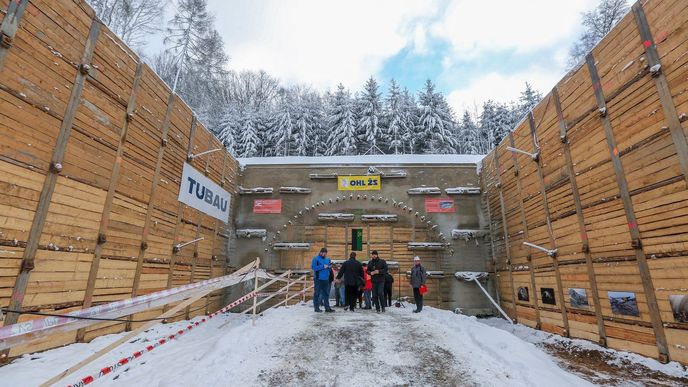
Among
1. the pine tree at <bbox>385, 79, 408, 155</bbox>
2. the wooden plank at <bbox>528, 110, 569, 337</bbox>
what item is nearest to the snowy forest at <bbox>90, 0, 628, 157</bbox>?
the pine tree at <bbox>385, 79, 408, 155</bbox>

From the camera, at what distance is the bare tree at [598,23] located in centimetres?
2352

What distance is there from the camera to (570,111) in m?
8.70

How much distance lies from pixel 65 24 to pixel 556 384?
35.0 feet

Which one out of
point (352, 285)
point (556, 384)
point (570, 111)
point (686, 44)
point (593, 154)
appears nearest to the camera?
point (556, 384)

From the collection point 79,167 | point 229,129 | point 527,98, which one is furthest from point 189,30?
point 527,98

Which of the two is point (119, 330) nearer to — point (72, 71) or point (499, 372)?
point (72, 71)

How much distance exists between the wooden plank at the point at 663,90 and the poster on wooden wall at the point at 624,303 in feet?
9.02

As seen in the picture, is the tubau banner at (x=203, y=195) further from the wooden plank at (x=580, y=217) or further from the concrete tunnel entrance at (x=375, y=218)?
the wooden plank at (x=580, y=217)

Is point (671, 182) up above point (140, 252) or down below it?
above

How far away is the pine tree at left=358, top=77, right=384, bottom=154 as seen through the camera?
28.9 meters

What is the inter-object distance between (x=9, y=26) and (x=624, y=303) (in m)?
13.1

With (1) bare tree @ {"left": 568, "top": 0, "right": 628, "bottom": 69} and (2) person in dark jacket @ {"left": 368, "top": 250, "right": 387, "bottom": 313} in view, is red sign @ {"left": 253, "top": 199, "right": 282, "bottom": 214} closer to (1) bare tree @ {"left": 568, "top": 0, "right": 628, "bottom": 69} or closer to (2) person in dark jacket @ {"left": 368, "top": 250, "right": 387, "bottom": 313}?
(2) person in dark jacket @ {"left": 368, "top": 250, "right": 387, "bottom": 313}

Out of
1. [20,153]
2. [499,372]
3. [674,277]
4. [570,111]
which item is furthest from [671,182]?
[20,153]

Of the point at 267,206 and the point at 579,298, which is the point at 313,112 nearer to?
the point at 267,206
